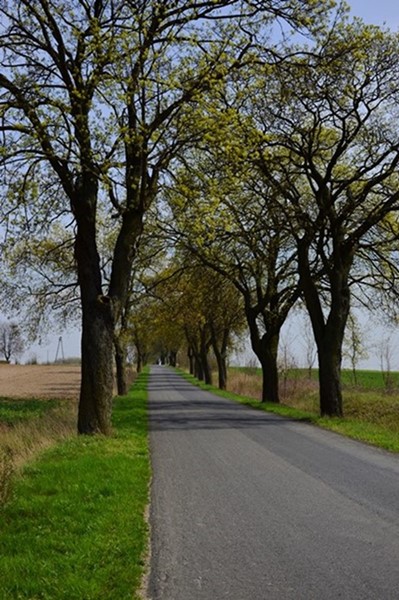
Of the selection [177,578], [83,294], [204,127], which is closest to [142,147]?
[204,127]

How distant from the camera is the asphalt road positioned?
5324 mm

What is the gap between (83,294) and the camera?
49.6 ft

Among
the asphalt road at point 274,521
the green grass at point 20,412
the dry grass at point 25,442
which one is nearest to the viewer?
the asphalt road at point 274,521

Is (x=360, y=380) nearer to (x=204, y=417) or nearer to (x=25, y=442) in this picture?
(x=204, y=417)

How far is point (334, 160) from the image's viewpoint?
20875 mm

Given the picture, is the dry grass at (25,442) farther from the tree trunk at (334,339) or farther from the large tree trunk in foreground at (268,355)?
the large tree trunk in foreground at (268,355)

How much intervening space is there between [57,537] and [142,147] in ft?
31.4

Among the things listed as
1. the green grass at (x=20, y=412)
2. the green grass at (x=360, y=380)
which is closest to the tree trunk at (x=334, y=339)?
the green grass at (x=20, y=412)

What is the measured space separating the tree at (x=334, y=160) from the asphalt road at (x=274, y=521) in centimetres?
775

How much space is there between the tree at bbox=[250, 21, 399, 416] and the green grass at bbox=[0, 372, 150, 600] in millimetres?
10814

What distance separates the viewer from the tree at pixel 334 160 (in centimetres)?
1920

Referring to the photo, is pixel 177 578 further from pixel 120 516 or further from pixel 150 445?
pixel 150 445

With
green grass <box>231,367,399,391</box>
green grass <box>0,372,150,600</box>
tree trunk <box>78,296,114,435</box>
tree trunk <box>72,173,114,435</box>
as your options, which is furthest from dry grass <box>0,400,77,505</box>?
green grass <box>231,367,399,391</box>

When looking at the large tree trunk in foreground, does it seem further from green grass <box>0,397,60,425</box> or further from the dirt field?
the dirt field
